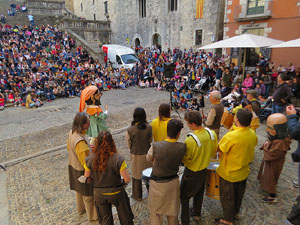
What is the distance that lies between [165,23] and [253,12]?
9881mm

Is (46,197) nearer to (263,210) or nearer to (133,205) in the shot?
(133,205)

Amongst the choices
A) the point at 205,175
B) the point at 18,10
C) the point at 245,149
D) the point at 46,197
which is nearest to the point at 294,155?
the point at 245,149

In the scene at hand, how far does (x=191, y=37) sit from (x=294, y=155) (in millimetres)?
19224

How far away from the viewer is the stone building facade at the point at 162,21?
61.2 feet

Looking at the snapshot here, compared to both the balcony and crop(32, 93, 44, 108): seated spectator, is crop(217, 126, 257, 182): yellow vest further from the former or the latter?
the balcony

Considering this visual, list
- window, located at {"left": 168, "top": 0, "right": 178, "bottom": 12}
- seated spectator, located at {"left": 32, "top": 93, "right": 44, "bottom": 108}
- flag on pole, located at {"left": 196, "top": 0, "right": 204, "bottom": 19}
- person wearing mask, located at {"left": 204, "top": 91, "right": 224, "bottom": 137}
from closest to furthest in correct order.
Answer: person wearing mask, located at {"left": 204, "top": 91, "right": 224, "bottom": 137}
seated spectator, located at {"left": 32, "top": 93, "right": 44, "bottom": 108}
flag on pole, located at {"left": 196, "top": 0, "right": 204, "bottom": 19}
window, located at {"left": 168, "top": 0, "right": 178, "bottom": 12}

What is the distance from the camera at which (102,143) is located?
8.07 feet

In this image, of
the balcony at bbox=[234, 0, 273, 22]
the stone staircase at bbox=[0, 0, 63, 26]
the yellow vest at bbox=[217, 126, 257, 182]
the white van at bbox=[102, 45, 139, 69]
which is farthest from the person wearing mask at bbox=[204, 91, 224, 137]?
the stone staircase at bbox=[0, 0, 63, 26]

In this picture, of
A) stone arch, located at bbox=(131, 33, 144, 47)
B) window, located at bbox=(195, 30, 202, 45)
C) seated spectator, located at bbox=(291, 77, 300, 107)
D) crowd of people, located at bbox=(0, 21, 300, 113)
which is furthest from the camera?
stone arch, located at bbox=(131, 33, 144, 47)

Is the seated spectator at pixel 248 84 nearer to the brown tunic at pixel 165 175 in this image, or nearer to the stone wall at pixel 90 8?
the brown tunic at pixel 165 175

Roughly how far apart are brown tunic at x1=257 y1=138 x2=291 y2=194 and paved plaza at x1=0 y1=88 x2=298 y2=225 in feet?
1.03

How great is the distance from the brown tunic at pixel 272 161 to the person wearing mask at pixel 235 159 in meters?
0.70

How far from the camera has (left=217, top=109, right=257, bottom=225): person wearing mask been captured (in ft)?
9.34

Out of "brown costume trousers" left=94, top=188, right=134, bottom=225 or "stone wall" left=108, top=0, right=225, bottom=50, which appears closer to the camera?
A: "brown costume trousers" left=94, top=188, right=134, bottom=225
